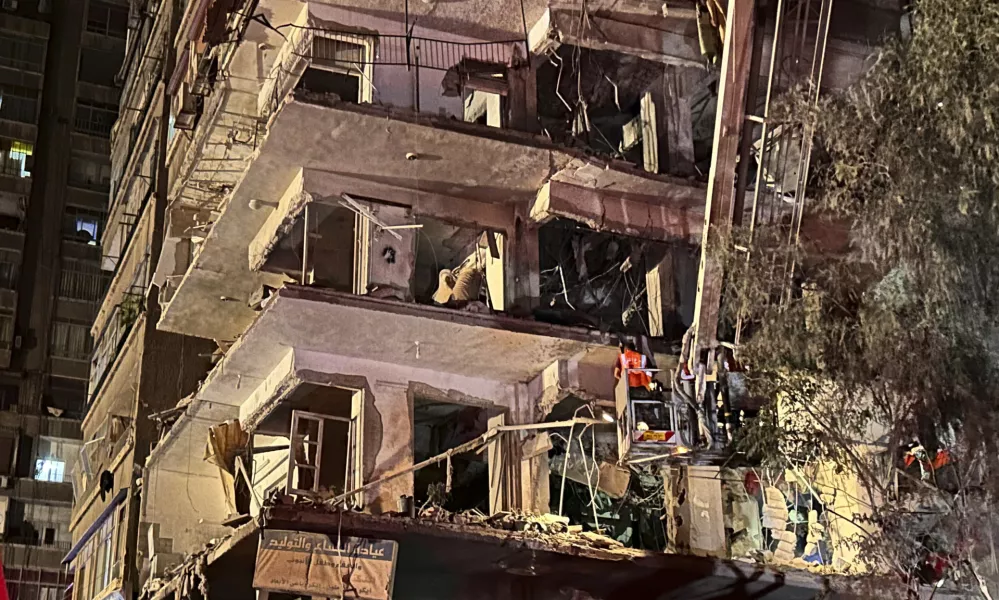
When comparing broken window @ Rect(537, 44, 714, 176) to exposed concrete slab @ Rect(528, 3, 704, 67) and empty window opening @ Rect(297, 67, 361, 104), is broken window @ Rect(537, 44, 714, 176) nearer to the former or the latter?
exposed concrete slab @ Rect(528, 3, 704, 67)

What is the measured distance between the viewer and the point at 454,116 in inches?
658

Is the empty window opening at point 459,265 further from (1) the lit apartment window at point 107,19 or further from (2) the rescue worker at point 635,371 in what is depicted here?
(1) the lit apartment window at point 107,19

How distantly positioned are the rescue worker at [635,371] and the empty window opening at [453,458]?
567 centimetres

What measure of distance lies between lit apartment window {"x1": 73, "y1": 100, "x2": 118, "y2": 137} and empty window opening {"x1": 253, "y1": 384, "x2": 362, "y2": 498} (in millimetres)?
27270

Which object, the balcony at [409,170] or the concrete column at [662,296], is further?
the concrete column at [662,296]

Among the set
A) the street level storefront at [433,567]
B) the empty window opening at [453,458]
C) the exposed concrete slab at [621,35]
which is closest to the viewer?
the street level storefront at [433,567]

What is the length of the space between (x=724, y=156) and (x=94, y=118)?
35086 mm

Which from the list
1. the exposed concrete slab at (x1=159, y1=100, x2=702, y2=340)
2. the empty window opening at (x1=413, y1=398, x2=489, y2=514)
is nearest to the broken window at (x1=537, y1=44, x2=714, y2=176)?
the exposed concrete slab at (x1=159, y1=100, x2=702, y2=340)

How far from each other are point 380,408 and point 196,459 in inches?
274

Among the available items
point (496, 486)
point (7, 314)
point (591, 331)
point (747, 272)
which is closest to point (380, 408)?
point (496, 486)

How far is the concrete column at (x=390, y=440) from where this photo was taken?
1647 centimetres

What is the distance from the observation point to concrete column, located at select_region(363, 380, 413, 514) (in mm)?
→ 16469

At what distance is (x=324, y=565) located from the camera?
1410 cm

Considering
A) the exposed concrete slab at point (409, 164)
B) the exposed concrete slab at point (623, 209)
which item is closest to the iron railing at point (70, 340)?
the exposed concrete slab at point (409, 164)
